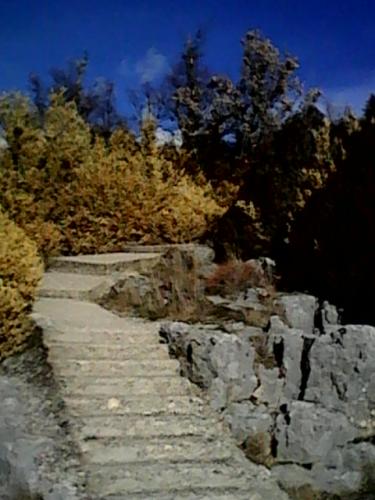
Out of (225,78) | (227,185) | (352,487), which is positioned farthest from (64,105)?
(352,487)

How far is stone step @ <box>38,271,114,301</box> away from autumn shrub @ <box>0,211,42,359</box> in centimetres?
94

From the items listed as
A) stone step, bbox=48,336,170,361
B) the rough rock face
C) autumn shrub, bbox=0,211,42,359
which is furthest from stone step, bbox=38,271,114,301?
stone step, bbox=48,336,170,361

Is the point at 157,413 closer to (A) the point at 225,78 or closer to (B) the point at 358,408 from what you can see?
(B) the point at 358,408

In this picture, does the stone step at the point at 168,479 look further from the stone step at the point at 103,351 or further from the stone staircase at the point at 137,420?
the stone step at the point at 103,351

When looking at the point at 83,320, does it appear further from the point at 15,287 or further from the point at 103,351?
the point at 103,351

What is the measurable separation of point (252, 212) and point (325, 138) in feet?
5.06

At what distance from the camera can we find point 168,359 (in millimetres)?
5961

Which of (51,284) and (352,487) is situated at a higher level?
(51,284)

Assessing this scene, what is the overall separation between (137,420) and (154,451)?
376 millimetres

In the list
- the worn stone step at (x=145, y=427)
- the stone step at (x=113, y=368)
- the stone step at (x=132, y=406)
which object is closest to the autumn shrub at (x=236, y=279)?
the stone step at (x=113, y=368)

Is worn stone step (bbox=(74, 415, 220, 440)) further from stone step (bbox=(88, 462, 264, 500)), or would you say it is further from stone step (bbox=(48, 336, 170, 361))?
stone step (bbox=(48, 336, 170, 361))

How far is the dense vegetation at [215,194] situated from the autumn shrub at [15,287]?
3600 mm

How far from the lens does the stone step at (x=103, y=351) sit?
5855mm

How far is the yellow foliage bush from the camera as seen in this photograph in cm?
1179
